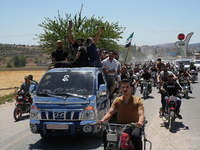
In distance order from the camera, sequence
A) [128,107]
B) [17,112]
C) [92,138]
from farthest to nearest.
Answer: [17,112] < [92,138] < [128,107]

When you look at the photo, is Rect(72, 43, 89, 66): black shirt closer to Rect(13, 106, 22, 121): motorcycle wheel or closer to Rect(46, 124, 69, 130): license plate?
Rect(46, 124, 69, 130): license plate

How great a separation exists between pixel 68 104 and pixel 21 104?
4.30m

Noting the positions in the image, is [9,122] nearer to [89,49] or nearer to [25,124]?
[25,124]

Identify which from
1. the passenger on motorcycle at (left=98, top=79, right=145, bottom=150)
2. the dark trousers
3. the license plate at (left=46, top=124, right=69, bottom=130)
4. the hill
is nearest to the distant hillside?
the hill

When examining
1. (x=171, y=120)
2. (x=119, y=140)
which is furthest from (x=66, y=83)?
(x=119, y=140)

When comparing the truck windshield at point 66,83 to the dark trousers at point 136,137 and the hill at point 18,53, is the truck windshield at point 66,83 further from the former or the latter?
the hill at point 18,53

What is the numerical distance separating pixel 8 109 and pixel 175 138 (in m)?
8.18

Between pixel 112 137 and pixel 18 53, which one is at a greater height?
pixel 18 53

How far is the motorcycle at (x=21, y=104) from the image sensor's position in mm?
10734

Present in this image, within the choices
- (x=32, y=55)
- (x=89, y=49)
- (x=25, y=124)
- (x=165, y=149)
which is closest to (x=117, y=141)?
(x=165, y=149)

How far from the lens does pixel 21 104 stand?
10898 mm

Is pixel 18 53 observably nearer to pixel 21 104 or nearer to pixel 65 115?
pixel 21 104

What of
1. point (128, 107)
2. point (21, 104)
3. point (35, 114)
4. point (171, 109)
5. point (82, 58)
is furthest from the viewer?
point (21, 104)

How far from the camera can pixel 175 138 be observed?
7.61 metres
